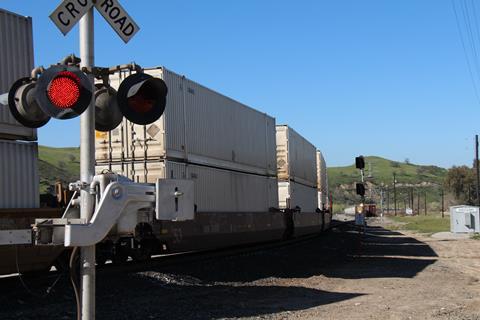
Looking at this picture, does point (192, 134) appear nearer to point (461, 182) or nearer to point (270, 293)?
point (270, 293)

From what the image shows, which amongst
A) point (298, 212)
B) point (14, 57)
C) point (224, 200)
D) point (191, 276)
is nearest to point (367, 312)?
point (191, 276)

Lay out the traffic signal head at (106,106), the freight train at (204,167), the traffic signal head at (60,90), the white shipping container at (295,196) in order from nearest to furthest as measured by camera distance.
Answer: the traffic signal head at (60,90) < the traffic signal head at (106,106) < the freight train at (204,167) < the white shipping container at (295,196)

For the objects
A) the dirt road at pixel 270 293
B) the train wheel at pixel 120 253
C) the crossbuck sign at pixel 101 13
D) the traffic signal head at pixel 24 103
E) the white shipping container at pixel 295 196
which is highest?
the crossbuck sign at pixel 101 13

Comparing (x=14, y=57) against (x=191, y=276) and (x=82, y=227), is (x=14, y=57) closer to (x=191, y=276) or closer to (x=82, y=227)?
(x=191, y=276)

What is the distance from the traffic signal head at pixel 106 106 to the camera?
14.0 feet

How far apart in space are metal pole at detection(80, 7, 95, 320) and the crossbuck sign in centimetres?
7

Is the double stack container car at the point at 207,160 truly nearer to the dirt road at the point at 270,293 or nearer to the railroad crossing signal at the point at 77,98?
the dirt road at the point at 270,293

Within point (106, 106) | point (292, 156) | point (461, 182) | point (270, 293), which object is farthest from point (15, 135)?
point (461, 182)

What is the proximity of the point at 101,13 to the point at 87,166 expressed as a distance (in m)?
1.05

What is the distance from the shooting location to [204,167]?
16.1 meters

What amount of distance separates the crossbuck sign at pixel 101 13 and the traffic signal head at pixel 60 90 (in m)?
0.34

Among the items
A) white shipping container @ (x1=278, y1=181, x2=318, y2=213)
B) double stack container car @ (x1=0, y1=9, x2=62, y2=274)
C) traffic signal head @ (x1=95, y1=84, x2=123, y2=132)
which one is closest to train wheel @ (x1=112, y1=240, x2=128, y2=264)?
double stack container car @ (x1=0, y1=9, x2=62, y2=274)

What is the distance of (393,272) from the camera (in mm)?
14320

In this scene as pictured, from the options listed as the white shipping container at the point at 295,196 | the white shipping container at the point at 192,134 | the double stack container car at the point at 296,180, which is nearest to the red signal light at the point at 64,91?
the white shipping container at the point at 192,134
